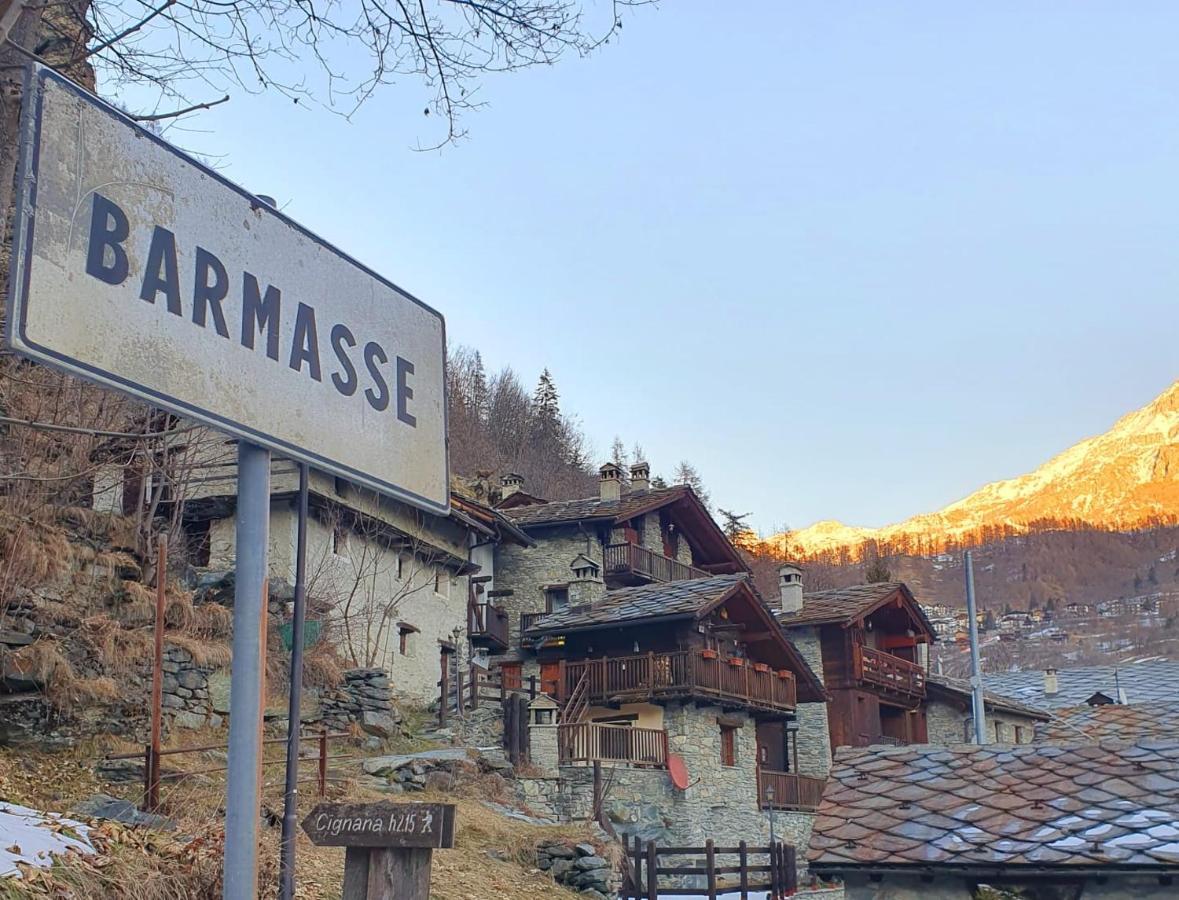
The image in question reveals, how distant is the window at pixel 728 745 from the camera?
2881cm

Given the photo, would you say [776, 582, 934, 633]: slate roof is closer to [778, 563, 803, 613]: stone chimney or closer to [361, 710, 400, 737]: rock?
[778, 563, 803, 613]: stone chimney

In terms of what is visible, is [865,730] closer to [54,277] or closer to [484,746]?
[484,746]

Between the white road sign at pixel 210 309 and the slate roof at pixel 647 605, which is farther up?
the slate roof at pixel 647 605

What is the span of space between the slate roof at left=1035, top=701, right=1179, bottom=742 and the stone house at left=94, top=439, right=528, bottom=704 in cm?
1503

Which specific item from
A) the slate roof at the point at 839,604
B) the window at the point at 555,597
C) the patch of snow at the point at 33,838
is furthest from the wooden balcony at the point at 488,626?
the patch of snow at the point at 33,838

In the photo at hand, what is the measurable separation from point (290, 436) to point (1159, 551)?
17001cm

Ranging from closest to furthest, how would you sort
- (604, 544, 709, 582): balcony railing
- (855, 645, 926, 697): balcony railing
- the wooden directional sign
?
the wooden directional sign < (604, 544, 709, 582): balcony railing < (855, 645, 926, 697): balcony railing

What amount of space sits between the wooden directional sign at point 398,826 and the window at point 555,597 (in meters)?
31.5

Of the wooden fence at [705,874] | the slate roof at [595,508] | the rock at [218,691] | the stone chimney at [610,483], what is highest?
the stone chimney at [610,483]

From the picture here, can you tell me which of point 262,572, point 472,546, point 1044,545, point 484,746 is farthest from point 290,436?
point 1044,545

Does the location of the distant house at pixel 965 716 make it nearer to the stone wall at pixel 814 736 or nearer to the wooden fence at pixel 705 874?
the stone wall at pixel 814 736

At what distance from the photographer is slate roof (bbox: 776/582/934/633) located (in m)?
35.7

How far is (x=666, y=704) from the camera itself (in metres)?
27.6

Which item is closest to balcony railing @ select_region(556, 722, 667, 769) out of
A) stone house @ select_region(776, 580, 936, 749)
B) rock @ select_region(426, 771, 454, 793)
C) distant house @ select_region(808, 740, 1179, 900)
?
rock @ select_region(426, 771, 454, 793)
